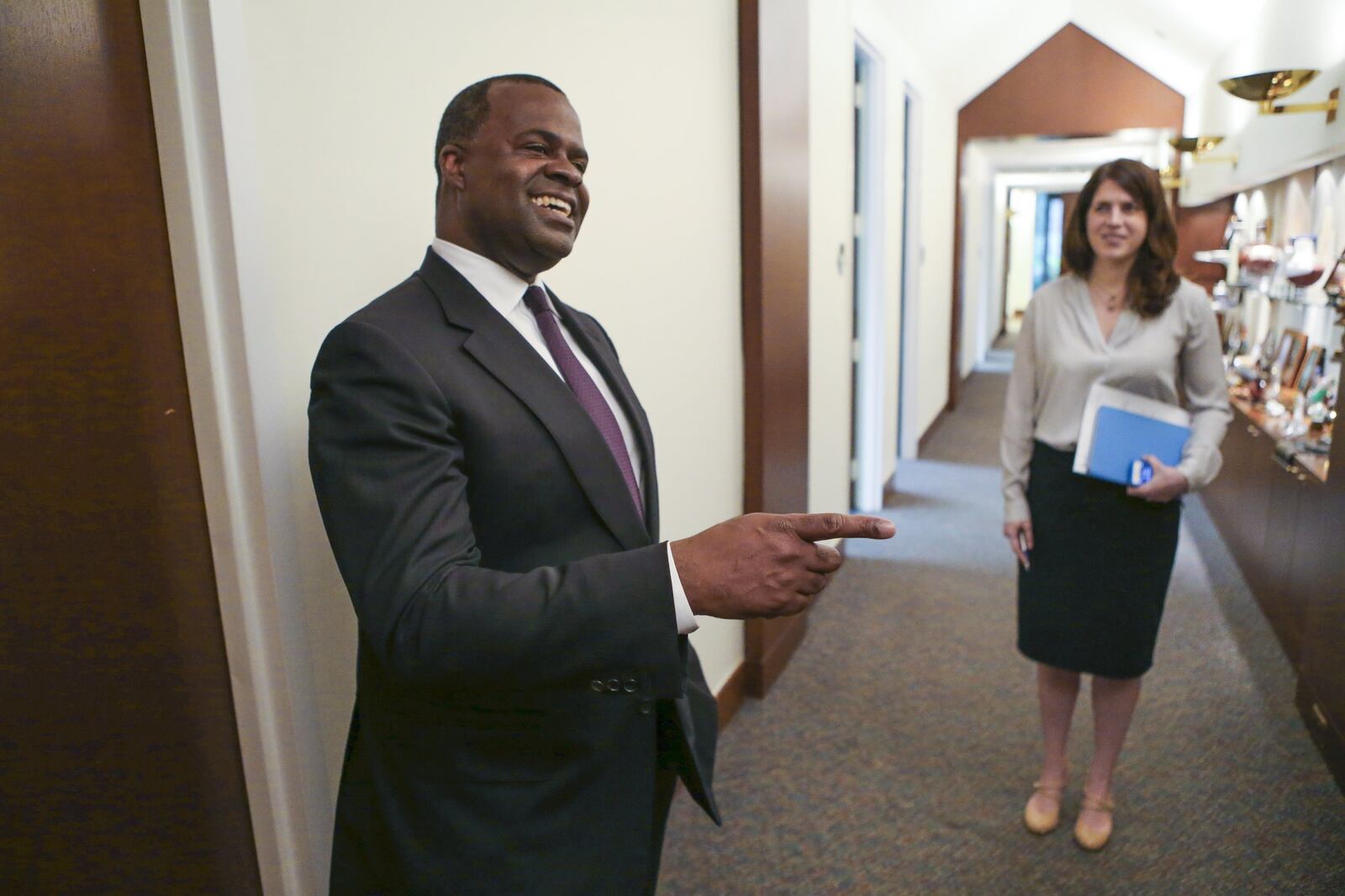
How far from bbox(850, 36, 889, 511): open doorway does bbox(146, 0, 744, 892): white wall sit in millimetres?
2777

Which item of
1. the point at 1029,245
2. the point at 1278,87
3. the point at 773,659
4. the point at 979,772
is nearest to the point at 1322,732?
the point at 979,772

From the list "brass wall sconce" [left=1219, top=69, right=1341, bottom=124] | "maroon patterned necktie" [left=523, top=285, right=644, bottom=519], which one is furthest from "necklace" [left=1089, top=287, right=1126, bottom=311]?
"brass wall sconce" [left=1219, top=69, right=1341, bottom=124]

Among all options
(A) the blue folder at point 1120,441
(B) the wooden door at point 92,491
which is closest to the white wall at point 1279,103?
(A) the blue folder at point 1120,441

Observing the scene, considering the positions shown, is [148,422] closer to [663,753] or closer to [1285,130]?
[663,753]

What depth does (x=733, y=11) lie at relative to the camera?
2.45 meters

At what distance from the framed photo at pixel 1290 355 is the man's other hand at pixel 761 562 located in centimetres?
387

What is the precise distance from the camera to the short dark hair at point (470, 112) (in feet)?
3.46

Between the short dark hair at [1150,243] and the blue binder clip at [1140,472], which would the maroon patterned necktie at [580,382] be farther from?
the short dark hair at [1150,243]

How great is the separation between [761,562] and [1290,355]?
410 centimetres

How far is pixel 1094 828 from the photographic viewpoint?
209 cm

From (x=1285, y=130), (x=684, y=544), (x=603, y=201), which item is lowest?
(x=684, y=544)

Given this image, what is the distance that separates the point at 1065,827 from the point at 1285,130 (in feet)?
10.3

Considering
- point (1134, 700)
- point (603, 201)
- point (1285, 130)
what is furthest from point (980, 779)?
point (1285, 130)

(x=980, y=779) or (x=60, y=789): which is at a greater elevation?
(x=60, y=789)
